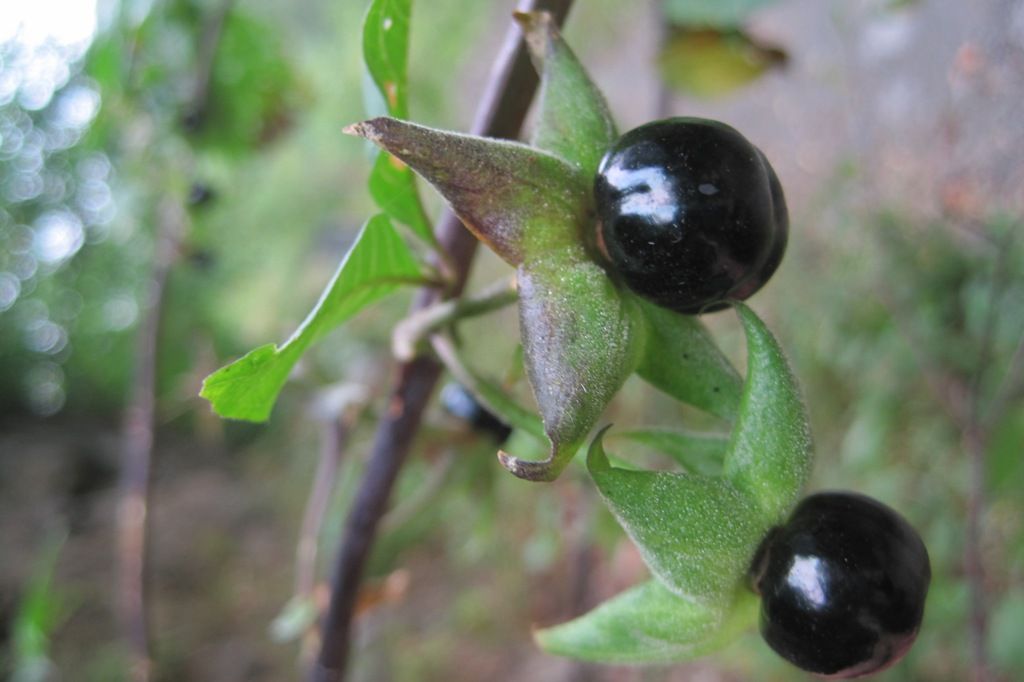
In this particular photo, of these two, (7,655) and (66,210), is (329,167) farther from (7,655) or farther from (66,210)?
(7,655)

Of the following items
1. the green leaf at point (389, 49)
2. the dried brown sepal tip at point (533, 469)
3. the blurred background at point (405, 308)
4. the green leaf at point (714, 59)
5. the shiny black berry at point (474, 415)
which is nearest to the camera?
the dried brown sepal tip at point (533, 469)

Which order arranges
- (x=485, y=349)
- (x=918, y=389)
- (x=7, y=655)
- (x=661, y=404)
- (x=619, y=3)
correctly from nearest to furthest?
(x=661, y=404), (x=918, y=389), (x=7, y=655), (x=485, y=349), (x=619, y=3)

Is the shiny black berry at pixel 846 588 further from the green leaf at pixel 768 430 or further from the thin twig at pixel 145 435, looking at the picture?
the thin twig at pixel 145 435

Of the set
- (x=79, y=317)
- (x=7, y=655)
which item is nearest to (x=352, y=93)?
(x=79, y=317)

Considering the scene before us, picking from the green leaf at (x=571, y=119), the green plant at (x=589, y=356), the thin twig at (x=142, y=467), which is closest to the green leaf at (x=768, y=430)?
the green plant at (x=589, y=356)

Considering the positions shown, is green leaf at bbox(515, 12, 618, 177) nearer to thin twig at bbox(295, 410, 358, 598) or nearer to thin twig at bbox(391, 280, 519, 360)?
thin twig at bbox(391, 280, 519, 360)

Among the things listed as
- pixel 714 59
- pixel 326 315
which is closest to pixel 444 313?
pixel 326 315

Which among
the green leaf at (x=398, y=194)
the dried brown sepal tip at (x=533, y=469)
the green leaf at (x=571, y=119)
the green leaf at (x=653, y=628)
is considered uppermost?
the green leaf at (x=571, y=119)
